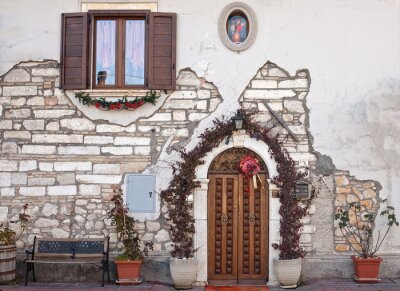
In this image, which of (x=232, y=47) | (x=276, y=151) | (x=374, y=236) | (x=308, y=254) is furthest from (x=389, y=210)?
(x=232, y=47)

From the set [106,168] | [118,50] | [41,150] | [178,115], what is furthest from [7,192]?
[178,115]

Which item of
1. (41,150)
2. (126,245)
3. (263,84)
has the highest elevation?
(263,84)

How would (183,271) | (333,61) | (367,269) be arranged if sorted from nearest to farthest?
(183,271) → (367,269) → (333,61)

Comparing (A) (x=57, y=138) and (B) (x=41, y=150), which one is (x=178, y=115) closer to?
(A) (x=57, y=138)

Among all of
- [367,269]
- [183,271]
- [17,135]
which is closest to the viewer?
[183,271]

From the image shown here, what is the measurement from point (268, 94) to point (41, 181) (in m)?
3.82

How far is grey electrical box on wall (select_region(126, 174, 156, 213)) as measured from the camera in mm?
8914

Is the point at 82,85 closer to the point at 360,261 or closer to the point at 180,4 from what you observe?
the point at 180,4

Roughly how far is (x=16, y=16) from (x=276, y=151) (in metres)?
4.65

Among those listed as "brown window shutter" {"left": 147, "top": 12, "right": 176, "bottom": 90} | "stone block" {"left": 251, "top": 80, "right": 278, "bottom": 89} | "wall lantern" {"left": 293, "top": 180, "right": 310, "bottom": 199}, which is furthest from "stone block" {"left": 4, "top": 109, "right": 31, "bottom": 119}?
"wall lantern" {"left": 293, "top": 180, "right": 310, "bottom": 199}

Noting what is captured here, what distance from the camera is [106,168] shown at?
898cm

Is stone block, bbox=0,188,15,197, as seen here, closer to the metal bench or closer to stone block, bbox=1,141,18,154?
stone block, bbox=1,141,18,154

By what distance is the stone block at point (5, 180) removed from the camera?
905 cm

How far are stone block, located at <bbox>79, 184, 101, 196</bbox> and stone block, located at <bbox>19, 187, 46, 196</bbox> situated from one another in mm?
605
